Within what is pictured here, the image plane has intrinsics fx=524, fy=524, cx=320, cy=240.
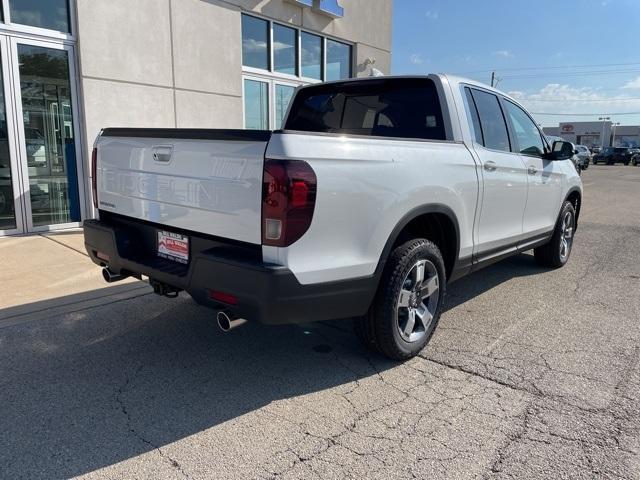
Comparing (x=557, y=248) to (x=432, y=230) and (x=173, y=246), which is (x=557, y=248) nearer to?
(x=432, y=230)

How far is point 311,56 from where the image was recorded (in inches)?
472

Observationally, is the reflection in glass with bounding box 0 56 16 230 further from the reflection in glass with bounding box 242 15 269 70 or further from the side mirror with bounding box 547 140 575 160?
the side mirror with bounding box 547 140 575 160

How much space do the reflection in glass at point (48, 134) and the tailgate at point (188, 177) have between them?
4598 millimetres

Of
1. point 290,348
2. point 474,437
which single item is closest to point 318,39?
point 290,348

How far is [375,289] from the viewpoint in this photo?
320 centimetres

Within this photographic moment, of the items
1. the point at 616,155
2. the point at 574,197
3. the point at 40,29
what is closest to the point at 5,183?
the point at 40,29

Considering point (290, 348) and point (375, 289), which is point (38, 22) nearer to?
point (290, 348)

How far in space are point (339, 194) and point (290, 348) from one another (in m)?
1.54

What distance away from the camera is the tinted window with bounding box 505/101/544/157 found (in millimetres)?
5078

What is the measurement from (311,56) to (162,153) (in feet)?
31.0

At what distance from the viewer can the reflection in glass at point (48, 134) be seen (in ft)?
24.8

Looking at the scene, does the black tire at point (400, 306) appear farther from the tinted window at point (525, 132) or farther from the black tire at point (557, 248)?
the black tire at point (557, 248)

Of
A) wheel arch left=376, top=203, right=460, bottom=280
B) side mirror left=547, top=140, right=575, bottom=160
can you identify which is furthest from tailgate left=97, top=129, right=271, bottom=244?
side mirror left=547, top=140, right=575, bottom=160

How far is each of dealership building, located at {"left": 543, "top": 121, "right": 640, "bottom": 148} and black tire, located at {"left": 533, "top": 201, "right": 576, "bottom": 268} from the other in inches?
3456
